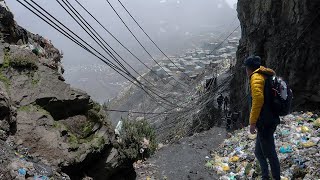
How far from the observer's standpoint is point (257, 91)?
4.45 meters

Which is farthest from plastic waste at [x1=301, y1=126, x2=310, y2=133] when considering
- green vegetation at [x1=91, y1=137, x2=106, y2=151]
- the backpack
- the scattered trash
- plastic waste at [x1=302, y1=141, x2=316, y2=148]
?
the scattered trash

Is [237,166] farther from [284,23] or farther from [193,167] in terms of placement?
[284,23]

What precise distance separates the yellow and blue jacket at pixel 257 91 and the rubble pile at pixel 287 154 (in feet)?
4.60

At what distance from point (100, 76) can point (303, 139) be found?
115 metres

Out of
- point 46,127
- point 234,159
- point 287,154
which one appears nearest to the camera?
point 46,127

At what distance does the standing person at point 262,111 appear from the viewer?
4473mm

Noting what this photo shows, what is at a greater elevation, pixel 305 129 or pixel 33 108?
pixel 33 108

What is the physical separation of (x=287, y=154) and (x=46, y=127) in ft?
13.7

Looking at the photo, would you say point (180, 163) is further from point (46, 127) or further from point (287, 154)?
Answer: point (46, 127)

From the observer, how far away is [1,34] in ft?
24.0

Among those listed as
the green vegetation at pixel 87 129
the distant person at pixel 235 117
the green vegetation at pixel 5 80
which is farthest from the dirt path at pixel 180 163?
the distant person at pixel 235 117

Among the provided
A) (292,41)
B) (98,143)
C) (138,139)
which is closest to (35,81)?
(98,143)

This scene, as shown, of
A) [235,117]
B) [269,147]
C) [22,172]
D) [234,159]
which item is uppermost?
[269,147]

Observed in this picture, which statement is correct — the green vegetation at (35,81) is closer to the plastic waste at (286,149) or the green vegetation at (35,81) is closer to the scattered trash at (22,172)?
the scattered trash at (22,172)
